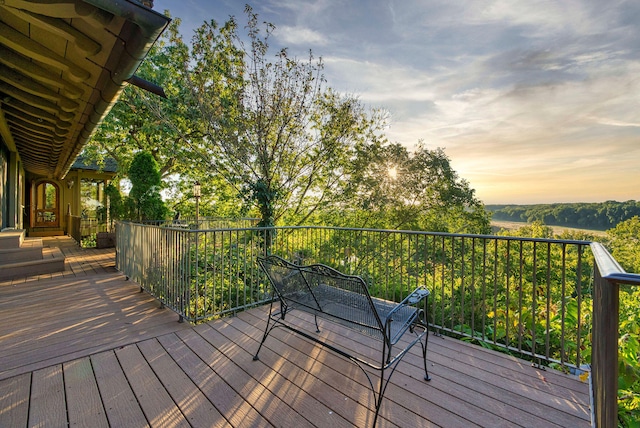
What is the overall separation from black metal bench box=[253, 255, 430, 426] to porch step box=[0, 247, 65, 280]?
5817mm

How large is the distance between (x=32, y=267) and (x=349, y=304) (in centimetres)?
673

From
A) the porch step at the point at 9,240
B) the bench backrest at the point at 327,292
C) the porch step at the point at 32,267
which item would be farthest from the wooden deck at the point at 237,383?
the porch step at the point at 9,240

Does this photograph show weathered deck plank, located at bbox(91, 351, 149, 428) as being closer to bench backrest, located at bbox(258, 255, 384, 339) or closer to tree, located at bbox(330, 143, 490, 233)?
bench backrest, located at bbox(258, 255, 384, 339)

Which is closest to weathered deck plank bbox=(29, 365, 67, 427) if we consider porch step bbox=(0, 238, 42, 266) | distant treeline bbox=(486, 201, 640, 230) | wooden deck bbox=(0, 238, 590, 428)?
wooden deck bbox=(0, 238, 590, 428)

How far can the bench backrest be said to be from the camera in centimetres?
182

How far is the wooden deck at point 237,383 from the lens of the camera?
68.2 inches

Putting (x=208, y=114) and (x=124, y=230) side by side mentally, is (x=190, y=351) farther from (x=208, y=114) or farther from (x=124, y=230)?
(x=208, y=114)

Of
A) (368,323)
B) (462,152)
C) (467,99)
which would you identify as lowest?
(368,323)

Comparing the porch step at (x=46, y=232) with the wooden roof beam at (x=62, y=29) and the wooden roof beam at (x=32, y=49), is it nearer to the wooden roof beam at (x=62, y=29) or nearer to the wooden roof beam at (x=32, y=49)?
the wooden roof beam at (x=32, y=49)

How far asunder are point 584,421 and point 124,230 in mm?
6317

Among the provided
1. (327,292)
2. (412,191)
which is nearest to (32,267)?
(327,292)

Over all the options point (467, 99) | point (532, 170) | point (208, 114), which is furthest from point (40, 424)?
point (532, 170)

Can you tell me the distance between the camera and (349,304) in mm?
1993

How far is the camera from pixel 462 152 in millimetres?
9320
